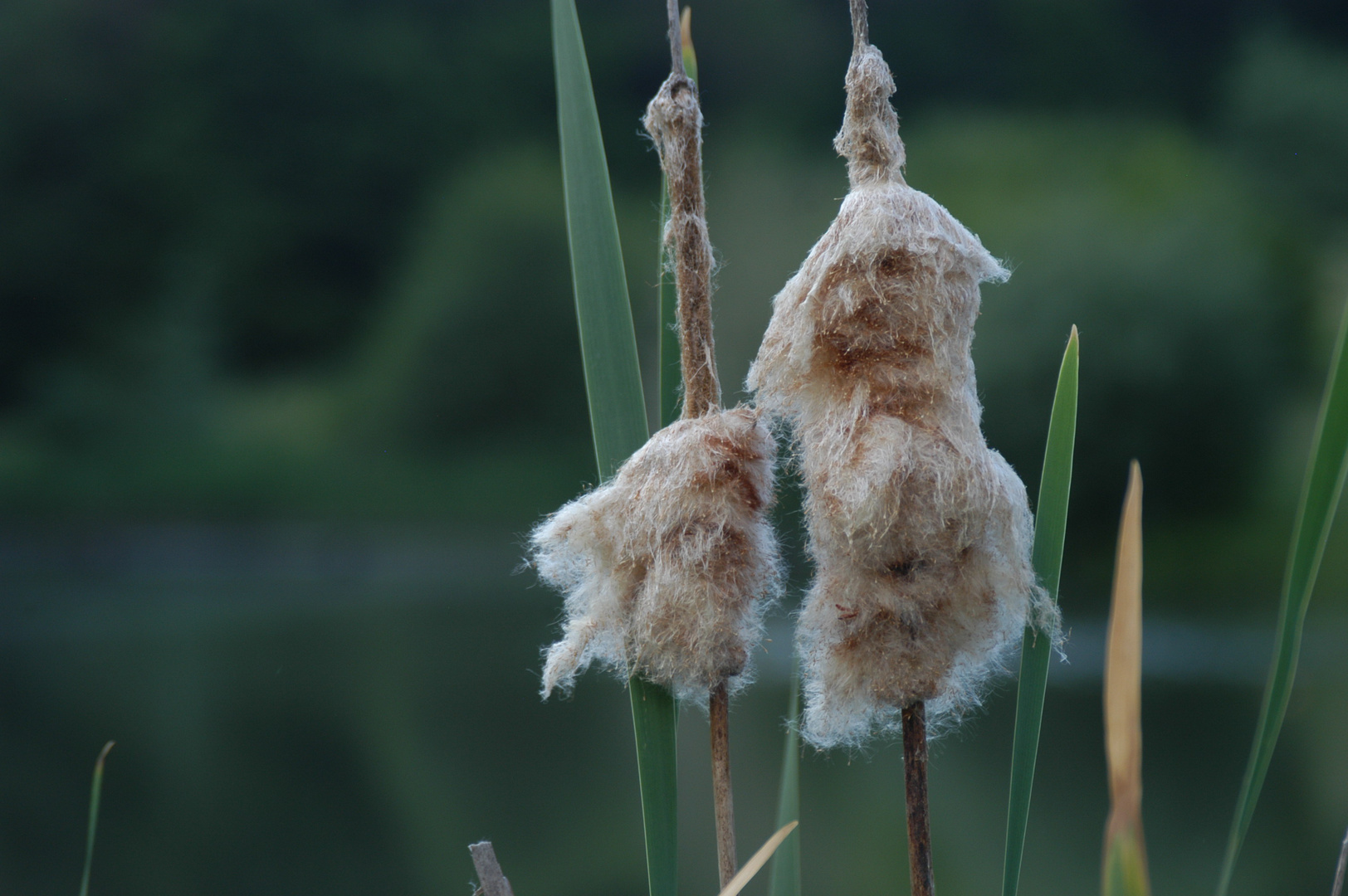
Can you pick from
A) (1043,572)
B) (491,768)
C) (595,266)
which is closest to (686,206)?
(595,266)

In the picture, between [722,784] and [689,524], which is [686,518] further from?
[722,784]

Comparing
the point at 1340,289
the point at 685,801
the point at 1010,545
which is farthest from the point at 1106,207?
the point at 1010,545

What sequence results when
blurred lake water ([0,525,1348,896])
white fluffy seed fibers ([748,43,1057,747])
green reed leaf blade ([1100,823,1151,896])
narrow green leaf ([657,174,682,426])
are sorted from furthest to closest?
blurred lake water ([0,525,1348,896])
narrow green leaf ([657,174,682,426])
white fluffy seed fibers ([748,43,1057,747])
green reed leaf blade ([1100,823,1151,896])

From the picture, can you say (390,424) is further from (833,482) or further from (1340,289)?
(833,482)

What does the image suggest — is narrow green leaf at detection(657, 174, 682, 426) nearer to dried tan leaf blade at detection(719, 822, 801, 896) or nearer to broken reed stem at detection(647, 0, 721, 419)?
broken reed stem at detection(647, 0, 721, 419)

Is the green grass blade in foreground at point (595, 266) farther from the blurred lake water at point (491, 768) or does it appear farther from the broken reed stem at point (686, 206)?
the blurred lake water at point (491, 768)

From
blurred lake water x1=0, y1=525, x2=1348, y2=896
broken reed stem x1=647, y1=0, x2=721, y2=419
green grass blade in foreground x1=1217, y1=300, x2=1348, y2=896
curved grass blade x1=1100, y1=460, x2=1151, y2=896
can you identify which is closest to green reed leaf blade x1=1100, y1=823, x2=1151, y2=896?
curved grass blade x1=1100, y1=460, x2=1151, y2=896
